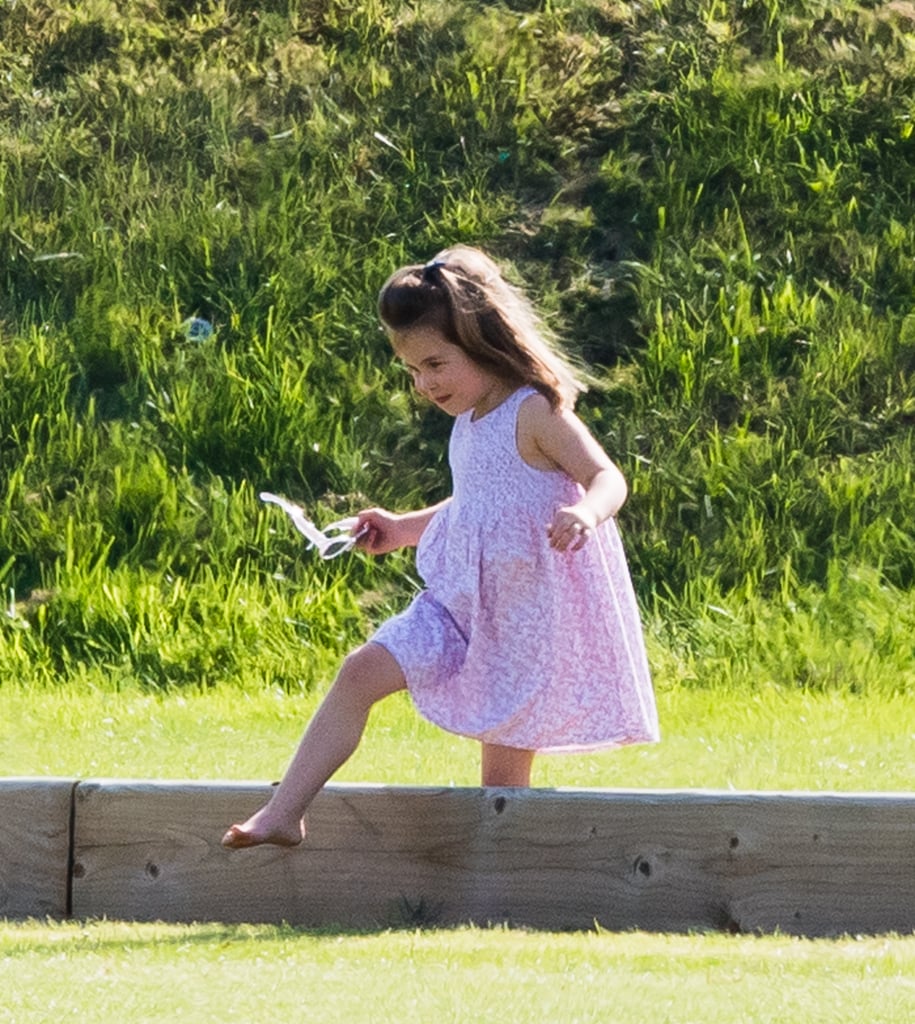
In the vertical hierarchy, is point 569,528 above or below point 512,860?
above

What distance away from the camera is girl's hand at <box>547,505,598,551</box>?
3.95m

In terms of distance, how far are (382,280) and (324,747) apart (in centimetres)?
519

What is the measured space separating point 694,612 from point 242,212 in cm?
328

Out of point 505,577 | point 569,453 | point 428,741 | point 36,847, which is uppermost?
point 569,453

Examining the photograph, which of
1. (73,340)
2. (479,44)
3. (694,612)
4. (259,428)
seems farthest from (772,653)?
(479,44)

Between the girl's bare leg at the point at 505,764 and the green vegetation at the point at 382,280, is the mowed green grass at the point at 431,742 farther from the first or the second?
the girl's bare leg at the point at 505,764

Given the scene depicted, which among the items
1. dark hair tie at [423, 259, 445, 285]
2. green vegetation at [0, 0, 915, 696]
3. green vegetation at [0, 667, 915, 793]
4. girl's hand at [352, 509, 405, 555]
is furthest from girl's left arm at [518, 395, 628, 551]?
green vegetation at [0, 0, 915, 696]

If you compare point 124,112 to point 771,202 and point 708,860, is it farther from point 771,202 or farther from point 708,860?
point 708,860

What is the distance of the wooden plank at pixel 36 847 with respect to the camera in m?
4.25

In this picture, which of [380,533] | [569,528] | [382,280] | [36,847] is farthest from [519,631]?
[382,280]

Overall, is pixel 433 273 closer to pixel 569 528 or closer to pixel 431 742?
pixel 569 528

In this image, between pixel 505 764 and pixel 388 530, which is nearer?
pixel 505 764

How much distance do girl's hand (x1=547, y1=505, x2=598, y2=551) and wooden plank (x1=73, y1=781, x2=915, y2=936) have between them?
1.81ft

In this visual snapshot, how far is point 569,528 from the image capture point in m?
3.95
